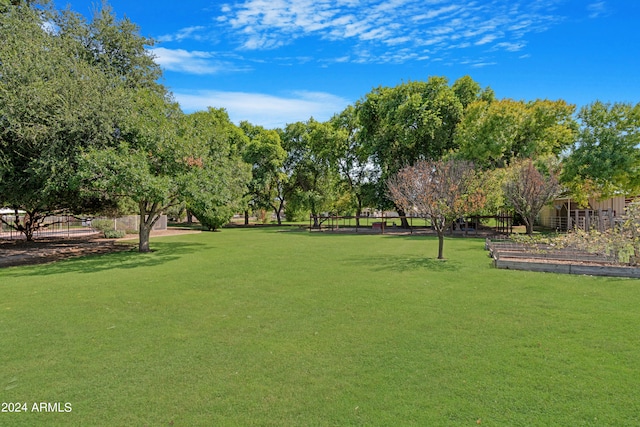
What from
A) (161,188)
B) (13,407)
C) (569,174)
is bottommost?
(13,407)

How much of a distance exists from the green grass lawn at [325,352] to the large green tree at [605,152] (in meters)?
16.1

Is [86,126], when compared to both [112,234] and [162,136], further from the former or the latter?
[112,234]

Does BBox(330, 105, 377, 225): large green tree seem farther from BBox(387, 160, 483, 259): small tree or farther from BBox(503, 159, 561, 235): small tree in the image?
BBox(387, 160, 483, 259): small tree

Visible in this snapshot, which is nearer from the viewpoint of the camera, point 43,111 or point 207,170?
point 43,111

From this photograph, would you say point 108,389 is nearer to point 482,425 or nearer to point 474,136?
point 482,425

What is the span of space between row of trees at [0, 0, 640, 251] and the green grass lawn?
18.6ft

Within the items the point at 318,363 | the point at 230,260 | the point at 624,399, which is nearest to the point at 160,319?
the point at 318,363

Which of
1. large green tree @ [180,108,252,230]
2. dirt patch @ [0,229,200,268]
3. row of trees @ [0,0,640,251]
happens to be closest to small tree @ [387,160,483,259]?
row of trees @ [0,0,640,251]

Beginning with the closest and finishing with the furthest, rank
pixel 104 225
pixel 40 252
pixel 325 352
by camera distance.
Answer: pixel 325 352 < pixel 40 252 < pixel 104 225

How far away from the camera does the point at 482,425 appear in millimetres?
3373

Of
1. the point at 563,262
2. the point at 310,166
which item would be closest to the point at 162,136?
the point at 563,262

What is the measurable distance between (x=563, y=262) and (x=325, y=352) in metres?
11.0

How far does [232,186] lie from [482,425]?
18.4m

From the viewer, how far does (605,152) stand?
72.9 ft
